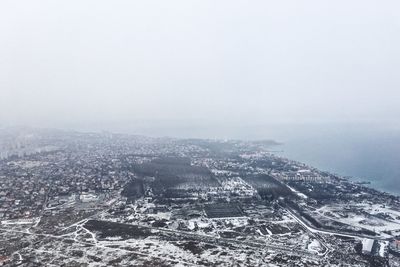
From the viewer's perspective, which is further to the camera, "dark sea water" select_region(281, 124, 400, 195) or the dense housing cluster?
"dark sea water" select_region(281, 124, 400, 195)

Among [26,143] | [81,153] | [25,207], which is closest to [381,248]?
[25,207]

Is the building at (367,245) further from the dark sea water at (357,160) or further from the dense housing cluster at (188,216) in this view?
the dark sea water at (357,160)

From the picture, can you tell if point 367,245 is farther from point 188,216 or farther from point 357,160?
point 357,160

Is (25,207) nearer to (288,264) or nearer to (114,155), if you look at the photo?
(288,264)

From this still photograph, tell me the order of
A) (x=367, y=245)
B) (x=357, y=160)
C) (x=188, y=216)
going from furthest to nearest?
1. (x=357, y=160)
2. (x=188, y=216)
3. (x=367, y=245)

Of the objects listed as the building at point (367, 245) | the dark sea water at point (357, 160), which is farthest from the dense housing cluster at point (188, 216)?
the dark sea water at point (357, 160)

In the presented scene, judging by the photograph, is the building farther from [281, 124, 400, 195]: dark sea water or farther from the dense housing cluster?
[281, 124, 400, 195]: dark sea water

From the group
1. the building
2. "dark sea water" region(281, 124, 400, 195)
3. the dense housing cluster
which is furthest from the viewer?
"dark sea water" region(281, 124, 400, 195)

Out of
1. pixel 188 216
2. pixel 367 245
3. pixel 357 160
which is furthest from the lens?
pixel 357 160

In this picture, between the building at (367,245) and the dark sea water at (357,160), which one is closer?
the building at (367,245)

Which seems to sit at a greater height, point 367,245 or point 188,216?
point 367,245

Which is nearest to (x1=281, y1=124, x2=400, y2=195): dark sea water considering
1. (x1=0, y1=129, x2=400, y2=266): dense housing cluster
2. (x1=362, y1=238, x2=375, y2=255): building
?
(x1=0, y1=129, x2=400, y2=266): dense housing cluster

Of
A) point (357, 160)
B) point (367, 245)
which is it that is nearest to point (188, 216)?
point (367, 245)

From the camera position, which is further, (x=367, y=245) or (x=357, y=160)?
(x=357, y=160)
